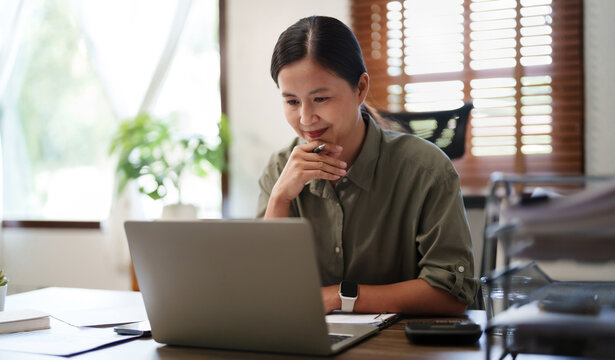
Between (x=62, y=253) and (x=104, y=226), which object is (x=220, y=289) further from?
(x=62, y=253)

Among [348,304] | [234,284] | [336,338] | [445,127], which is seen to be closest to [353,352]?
[336,338]

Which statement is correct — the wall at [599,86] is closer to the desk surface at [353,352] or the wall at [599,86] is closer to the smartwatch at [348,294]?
the smartwatch at [348,294]

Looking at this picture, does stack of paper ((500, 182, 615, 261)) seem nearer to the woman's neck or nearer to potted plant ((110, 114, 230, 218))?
the woman's neck

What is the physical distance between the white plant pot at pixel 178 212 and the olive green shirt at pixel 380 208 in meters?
1.76

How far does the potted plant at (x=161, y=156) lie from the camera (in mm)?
3311

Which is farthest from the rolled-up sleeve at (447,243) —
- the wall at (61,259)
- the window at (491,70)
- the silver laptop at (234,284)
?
the wall at (61,259)

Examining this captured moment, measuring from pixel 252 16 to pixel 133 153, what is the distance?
3.43ft

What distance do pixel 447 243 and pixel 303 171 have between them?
0.38 metres

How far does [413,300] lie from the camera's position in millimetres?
1280

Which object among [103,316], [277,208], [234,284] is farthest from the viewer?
[277,208]

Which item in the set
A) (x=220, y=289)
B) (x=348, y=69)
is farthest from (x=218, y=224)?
(x=348, y=69)

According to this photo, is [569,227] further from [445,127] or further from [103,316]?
[445,127]

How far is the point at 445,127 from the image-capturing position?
1837mm

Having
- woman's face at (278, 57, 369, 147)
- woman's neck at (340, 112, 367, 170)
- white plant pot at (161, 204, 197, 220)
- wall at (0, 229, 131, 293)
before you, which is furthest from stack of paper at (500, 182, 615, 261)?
wall at (0, 229, 131, 293)
